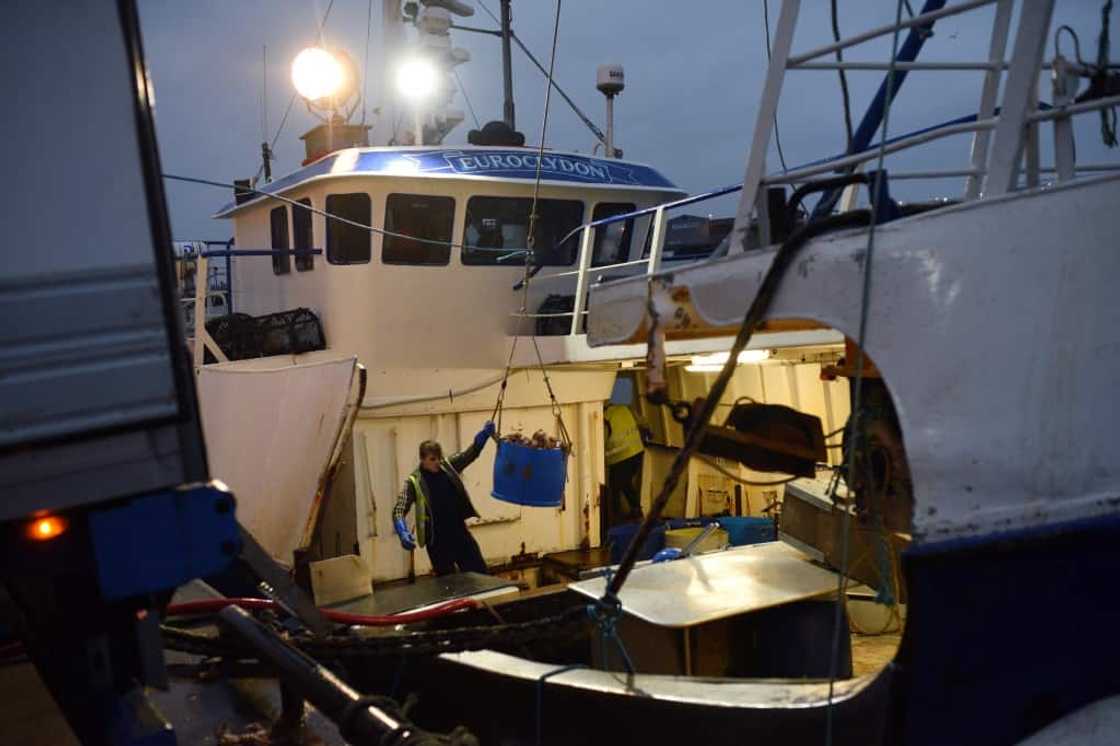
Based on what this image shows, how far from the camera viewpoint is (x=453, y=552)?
7121 mm

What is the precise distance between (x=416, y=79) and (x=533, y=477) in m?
5.40

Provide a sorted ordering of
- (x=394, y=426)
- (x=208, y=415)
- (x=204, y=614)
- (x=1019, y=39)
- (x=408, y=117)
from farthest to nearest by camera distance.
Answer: (x=408, y=117) → (x=208, y=415) → (x=394, y=426) → (x=204, y=614) → (x=1019, y=39)

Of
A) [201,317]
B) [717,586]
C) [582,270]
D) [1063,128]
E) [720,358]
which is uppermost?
[1063,128]

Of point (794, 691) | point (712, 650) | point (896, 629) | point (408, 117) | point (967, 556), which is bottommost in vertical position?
point (896, 629)

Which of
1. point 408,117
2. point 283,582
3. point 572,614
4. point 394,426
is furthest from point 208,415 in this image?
point 572,614

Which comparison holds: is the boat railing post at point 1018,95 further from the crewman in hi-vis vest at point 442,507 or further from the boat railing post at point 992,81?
the crewman in hi-vis vest at point 442,507

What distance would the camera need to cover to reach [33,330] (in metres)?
2.27

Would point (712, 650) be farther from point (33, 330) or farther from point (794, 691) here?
point (33, 330)

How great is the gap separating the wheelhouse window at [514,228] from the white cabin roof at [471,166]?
11.5 inches

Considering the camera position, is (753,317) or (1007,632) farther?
(753,317)

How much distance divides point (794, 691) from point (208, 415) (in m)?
7.19

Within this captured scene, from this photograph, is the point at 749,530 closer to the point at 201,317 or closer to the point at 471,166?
the point at 471,166

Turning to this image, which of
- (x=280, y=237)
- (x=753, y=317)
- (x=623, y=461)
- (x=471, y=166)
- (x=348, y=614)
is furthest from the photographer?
(x=280, y=237)

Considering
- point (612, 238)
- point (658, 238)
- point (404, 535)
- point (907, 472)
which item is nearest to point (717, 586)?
point (907, 472)
